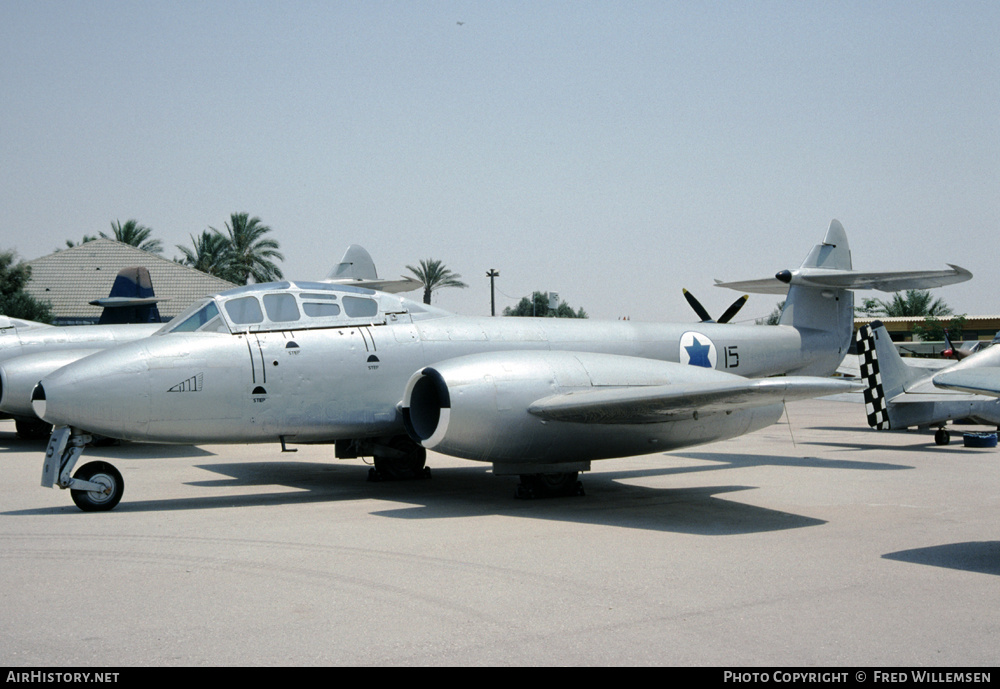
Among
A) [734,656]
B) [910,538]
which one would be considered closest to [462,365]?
[910,538]

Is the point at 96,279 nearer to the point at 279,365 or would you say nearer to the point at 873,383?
the point at 279,365

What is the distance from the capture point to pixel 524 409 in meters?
9.23

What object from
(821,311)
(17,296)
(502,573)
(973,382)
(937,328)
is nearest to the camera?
(973,382)

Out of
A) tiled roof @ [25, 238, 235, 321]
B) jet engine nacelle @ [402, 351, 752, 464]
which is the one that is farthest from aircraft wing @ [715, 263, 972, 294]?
tiled roof @ [25, 238, 235, 321]

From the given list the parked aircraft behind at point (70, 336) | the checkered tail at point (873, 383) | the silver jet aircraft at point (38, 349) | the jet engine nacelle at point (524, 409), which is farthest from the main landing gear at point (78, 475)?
the checkered tail at point (873, 383)

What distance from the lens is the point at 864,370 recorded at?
16.8m

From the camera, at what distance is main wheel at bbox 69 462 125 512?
29.5 ft

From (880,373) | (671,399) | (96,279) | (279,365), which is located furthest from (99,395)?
(96,279)

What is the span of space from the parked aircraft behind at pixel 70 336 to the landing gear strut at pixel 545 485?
4.38 meters

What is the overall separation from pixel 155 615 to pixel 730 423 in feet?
22.3

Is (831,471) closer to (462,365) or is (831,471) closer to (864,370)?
(864,370)

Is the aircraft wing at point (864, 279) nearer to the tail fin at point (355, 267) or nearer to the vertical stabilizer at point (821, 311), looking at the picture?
the vertical stabilizer at point (821, 311)

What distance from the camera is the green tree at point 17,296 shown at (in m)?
34.3

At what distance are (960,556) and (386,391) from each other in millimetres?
6023
